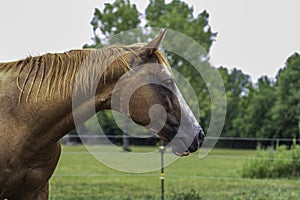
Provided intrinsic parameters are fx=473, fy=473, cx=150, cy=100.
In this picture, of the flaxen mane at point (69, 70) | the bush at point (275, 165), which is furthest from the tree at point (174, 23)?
the flaxen mane at point (69, 70)

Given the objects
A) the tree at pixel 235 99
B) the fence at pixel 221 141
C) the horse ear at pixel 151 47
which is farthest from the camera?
the tree at pixel 235 99

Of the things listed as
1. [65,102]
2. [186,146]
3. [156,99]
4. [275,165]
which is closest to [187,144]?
[186,146]

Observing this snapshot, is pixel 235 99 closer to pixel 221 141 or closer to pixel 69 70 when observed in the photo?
pixel 221 141

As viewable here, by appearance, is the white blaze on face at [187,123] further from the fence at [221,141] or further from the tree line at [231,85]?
the tree line at [231,85]

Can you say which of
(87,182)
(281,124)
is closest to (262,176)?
(87,182)

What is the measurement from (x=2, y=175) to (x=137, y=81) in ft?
3.27

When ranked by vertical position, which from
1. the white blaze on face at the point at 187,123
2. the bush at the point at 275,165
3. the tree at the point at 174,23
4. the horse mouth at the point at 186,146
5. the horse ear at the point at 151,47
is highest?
the tree at the point at 174,23

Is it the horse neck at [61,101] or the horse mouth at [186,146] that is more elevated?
the horse neck at [61,101]

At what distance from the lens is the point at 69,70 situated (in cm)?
296

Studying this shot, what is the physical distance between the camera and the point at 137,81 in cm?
290

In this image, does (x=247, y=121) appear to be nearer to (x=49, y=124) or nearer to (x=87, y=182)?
(x=87, y=182)

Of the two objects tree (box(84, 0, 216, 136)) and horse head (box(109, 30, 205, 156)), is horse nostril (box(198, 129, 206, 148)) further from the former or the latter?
tree (box(84, 0, 216, 136))

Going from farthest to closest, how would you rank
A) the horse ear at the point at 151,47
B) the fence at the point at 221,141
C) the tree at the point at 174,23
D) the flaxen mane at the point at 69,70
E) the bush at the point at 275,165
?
the tree at the point at 174,23 → the bush at the point at 275,165 → the fence at the point at 221,141 → the flaxen mane at the point at 69,70 → the horse ear at the point at 151,47

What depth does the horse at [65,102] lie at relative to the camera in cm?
287
